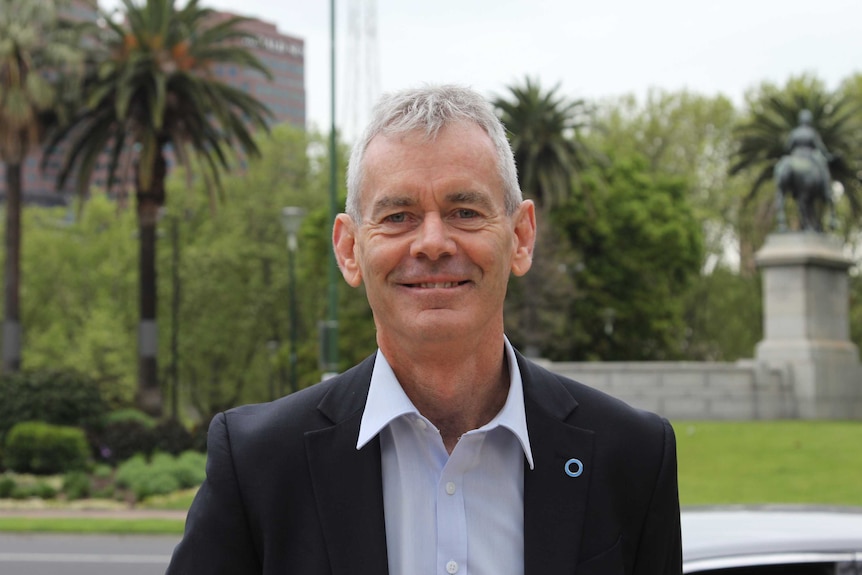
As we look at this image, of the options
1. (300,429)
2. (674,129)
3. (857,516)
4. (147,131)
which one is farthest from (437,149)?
(674,129)

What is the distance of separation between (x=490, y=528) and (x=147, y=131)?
31.3 meters

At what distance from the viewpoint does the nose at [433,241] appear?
2.28 meters

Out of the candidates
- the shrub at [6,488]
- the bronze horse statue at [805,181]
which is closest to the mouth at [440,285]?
the shrub at [6,488]

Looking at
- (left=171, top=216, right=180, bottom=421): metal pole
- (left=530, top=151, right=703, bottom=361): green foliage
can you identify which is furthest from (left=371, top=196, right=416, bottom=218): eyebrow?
(left=171, top=216, right=180, bottom=421): metal pole

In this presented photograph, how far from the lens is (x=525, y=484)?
91.0 inches

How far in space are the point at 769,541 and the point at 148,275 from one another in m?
31.4

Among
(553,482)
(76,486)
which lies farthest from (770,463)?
(553,482)

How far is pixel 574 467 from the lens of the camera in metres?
2.32

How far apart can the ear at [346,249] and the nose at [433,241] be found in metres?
0.24

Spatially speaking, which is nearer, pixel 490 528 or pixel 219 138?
pixel 490 528

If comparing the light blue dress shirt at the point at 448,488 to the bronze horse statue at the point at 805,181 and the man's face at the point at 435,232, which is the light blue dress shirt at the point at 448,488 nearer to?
the man's face at the point at 435,232

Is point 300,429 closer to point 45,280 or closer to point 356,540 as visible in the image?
point 356,540

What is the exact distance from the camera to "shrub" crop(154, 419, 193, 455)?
87.1 ft

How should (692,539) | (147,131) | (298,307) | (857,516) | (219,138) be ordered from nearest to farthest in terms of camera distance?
(692,539) → (857,516) → (147,131) → (219,138) → (298,307)
